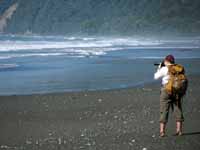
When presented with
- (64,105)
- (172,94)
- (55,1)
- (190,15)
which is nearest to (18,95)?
(64,105)

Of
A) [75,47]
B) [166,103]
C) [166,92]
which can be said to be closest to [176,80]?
[166,92]

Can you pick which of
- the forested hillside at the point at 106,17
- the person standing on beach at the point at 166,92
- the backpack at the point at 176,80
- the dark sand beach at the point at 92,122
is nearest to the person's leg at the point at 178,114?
the person standing on beach at the point at 166,92

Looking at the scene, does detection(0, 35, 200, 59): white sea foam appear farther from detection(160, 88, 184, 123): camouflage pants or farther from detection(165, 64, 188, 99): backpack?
detection(165, 64, 188, 99): backpack

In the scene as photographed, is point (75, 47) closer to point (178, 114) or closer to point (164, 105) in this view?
point (178, 114)

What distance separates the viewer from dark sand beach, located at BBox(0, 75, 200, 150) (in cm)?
808

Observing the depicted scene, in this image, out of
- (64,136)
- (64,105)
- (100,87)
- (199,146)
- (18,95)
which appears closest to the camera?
(199,146)

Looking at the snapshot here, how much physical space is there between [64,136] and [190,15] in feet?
371

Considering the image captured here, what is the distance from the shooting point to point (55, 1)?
158 m

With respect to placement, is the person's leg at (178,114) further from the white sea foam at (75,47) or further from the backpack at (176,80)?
the white sea foam at (75,47)

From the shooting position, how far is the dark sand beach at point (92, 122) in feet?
26.5

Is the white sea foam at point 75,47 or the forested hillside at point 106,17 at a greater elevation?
the forested hillside at point 106,17

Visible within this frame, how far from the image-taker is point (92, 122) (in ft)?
32.8

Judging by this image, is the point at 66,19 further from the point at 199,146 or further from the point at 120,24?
the point at 199,146

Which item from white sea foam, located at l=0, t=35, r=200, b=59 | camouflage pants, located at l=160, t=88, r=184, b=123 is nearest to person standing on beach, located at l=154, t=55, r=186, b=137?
camouflage pants, located at l=160, t=88, r=184, b=123
